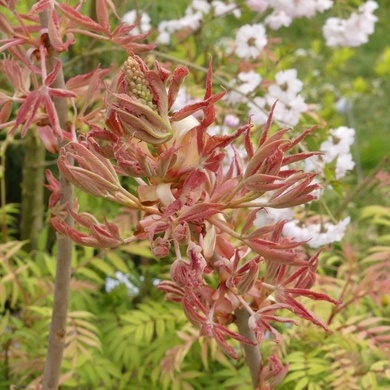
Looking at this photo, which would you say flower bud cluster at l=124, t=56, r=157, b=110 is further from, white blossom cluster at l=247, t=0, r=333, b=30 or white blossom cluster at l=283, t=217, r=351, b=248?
white blossom cluster at l=247, t=0, r=333, b=30

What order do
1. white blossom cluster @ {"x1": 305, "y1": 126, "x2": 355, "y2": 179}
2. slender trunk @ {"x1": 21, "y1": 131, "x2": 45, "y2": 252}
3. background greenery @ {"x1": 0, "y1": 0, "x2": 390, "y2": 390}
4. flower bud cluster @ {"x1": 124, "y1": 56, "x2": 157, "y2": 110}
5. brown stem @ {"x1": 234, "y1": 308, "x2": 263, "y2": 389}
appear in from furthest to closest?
slender trunk @ {"x1": 21, "y1": 131, "x2": 45, "y2": 252}
white blossom cluster @ {"x1": 305, "y1": 126, "x2": 355, "y2": 179}
background greenery @ {"x1": 0, "y1": 0, "x2": 390, "y2": 390}
brown stem @ {"x1": 234, "y1": 308, "x2": 263, "y2": 389}
flower bud cluster @ {"x1": 124, "y1": 56, "x2": 157, "y2": 110}

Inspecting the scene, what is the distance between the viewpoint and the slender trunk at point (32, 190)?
141cm

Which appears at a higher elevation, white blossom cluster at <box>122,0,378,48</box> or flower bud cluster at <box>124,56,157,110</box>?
white blossom cluster at <box>122,0,378,48</box>

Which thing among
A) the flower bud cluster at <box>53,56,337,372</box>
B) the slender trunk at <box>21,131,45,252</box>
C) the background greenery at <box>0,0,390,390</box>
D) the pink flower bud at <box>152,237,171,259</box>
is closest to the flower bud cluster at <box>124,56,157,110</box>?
the flower bud cluster at <box>53,56,337,372</box>

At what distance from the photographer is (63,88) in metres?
0.63

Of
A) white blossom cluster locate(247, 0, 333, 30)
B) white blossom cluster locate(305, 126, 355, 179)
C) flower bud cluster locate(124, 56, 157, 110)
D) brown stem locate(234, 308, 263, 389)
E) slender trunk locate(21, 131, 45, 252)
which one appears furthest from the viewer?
slender trunk locate(21, 131, 45, 252)

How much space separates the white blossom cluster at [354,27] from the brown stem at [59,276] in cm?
98

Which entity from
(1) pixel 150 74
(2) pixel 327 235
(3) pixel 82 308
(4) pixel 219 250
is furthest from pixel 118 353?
(1) pixel 150 74

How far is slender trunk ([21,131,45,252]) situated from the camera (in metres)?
1.41

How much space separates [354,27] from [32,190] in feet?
2.83

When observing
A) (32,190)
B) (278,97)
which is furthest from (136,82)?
(32,190)

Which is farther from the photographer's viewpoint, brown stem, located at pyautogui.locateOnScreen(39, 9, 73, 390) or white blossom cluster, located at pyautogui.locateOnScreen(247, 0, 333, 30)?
white blossom cluster, located at pyautogui.locateOnScreen(247, 0, 333, 30)

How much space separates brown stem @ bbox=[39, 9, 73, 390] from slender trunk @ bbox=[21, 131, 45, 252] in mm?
706

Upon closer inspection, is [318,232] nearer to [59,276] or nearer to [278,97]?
[278,97]
